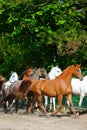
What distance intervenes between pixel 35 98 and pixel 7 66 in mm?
10933

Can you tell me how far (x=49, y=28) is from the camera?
75.0ft

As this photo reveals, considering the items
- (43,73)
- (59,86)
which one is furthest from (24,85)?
(59,86)

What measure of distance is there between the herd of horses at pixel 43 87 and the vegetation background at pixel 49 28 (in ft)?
5.88

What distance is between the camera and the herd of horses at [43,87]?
728 inches

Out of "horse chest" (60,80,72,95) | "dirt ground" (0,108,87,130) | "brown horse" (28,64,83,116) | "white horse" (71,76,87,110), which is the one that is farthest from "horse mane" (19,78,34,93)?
"white horse" (71,76,87,110)

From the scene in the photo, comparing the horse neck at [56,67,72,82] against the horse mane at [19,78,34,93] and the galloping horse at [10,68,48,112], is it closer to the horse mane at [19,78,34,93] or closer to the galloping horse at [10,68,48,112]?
the horse mane at [19,78,34,93]

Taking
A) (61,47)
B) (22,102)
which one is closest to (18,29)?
(61,47)

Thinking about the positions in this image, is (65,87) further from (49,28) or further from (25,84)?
(49,28)

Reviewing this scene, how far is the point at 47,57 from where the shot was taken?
83.9 feet

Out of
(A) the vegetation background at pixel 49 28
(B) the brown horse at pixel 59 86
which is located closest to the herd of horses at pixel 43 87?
(B) the brown horse at pixel 59 86

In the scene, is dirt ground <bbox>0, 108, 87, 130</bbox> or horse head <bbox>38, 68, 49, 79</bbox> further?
horse head <bbox>38, 68, 49, 79</bbox>

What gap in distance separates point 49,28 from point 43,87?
4665mm

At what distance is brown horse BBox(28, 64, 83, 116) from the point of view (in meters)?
18.4

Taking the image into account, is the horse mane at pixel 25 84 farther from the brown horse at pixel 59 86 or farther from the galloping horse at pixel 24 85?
the brown horse at pixel 59 86
